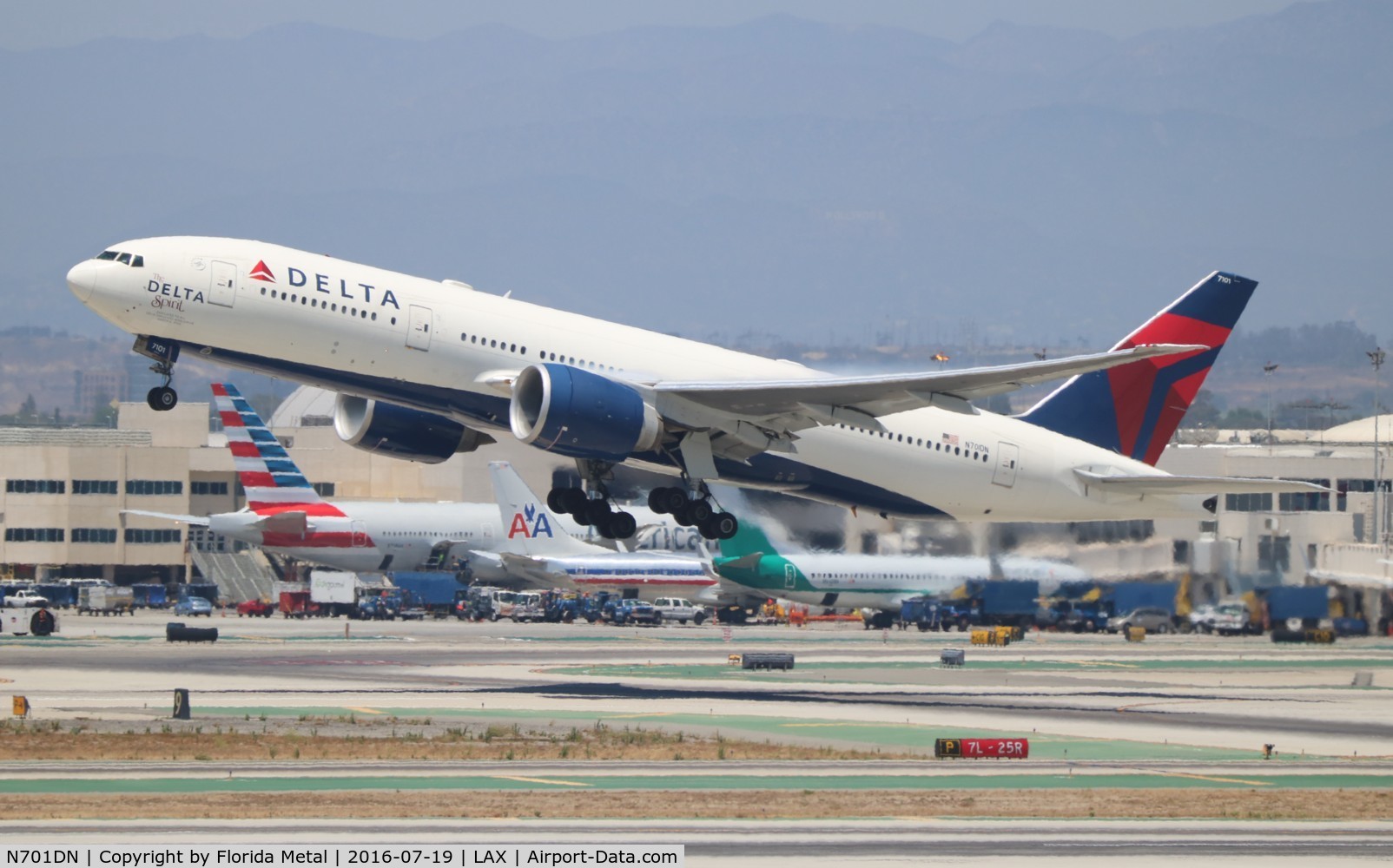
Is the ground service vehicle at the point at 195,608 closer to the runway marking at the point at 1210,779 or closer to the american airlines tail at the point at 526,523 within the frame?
the american airlines tail at the point at 526,523

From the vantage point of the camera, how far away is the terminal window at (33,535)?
414ft

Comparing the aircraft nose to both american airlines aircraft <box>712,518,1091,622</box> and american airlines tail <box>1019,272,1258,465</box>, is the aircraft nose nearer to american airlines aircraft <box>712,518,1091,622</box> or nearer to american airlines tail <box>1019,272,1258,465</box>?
american airlines tail <box>1019,272,1258,465</box>

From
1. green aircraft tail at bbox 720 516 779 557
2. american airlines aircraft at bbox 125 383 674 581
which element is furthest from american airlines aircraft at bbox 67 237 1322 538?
american airlines aircraft at bbox 125 383 674 581

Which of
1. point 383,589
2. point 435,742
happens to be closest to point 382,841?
point 435,742

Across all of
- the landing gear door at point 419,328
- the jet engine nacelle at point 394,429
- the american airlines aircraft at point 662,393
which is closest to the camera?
the american airlines aircraft at point 662,393

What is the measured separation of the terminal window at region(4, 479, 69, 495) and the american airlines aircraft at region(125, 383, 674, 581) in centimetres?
2299

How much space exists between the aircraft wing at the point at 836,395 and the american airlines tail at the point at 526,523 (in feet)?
156

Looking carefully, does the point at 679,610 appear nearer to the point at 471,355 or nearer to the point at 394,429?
the point at 394,429

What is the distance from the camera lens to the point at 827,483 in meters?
49.2

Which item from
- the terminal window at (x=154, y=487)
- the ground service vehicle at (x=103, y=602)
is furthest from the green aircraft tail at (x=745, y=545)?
the terminal window at (x=154, y=487)

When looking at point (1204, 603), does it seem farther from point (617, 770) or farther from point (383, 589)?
point (383, 589)

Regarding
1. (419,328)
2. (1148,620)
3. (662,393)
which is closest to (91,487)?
(1148,620)

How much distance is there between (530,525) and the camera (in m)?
92.6

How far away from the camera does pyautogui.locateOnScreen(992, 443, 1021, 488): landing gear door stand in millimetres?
50750
